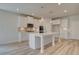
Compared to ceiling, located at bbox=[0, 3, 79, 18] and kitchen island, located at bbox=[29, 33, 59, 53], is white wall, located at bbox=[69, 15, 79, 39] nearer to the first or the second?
ceiling, located at bbox=[0, 3, 79, 18]

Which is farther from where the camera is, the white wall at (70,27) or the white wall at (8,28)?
the white wall at (70,27)

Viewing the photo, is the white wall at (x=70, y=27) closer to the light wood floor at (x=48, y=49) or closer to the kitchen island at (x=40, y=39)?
the light wood floor at (x=48, y=49)

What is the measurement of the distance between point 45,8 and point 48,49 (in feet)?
3.49

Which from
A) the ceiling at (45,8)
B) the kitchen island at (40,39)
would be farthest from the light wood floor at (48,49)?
the ceiling at (45,8)

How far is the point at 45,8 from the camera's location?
11.0 ft

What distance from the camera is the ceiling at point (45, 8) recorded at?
324cm

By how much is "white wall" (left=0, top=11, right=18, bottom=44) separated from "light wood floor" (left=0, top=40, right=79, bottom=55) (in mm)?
153

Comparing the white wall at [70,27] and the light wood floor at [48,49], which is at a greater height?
the white wall at [70,27]

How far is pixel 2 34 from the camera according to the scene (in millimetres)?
3271

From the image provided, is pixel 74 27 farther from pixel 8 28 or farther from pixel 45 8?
pixel 8 28

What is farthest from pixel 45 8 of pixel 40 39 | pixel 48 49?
pixel 48 49

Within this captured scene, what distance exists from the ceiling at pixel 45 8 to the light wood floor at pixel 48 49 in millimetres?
762
